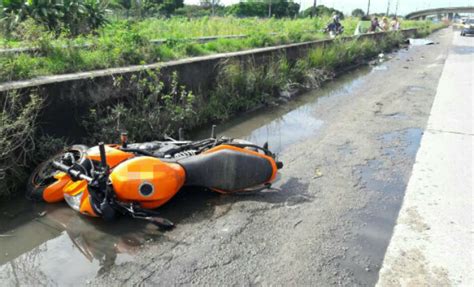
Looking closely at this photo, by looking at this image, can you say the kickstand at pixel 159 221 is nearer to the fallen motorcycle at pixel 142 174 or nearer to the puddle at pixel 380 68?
the fallen motorcycle at pixel 142 174

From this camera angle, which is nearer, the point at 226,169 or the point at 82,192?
the point at 82,192

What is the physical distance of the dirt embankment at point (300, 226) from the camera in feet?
9.67

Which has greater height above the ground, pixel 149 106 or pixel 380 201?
pixel 149 106

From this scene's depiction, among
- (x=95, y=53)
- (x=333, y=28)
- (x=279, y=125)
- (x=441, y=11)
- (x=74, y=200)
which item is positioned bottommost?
(x=279, y=125)

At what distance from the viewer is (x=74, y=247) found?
3.33 metres

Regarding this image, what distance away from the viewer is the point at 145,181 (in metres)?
3.53

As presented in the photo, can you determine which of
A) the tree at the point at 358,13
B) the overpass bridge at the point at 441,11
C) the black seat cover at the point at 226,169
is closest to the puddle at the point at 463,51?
the black seat cover at the point at 226,169

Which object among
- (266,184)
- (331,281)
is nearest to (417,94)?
(266,184)

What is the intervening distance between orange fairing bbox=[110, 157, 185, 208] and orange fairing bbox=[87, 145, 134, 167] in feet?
0.69

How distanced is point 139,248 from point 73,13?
7.94 meters

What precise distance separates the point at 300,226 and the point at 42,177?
2.67 m

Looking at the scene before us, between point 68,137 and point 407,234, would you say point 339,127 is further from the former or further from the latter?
point 68,137

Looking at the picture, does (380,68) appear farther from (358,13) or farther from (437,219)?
(358,13)

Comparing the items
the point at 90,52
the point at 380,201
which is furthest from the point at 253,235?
the point at 90,52
